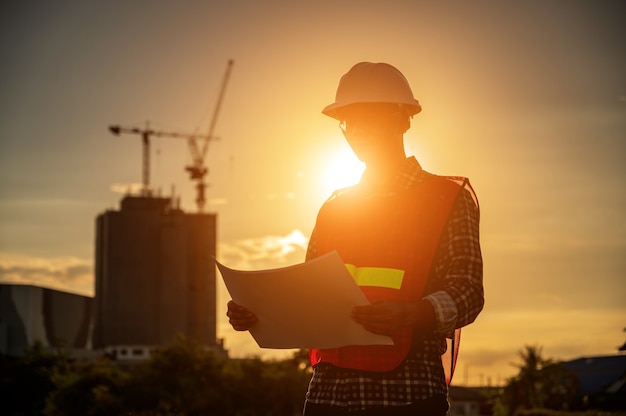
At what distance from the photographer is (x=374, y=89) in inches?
207

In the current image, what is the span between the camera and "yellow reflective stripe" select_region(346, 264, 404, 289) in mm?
5008

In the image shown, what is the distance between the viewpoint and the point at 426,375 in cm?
491

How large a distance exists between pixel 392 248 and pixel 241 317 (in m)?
0.86

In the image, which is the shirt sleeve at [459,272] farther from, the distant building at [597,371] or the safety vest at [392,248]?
the distant building at [597,371]

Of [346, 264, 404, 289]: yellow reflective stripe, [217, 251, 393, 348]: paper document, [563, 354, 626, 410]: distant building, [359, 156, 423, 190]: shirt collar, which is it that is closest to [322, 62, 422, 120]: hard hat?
[359, 156, 423, 190]: shirt collar

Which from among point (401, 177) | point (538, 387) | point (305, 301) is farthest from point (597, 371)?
point (305, 301)

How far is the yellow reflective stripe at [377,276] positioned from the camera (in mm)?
A: 5008

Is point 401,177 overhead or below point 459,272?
overhead

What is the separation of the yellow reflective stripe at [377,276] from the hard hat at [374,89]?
2.74 feet

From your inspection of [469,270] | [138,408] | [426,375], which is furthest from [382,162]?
[138,408]

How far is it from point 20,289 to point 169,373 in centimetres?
8643

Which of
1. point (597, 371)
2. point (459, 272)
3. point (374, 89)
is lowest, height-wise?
point (459, 272)

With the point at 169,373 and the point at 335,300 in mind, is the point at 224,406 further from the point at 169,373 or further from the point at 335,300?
the point at 335,300

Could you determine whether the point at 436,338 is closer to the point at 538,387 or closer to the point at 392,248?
the point at 392,248
